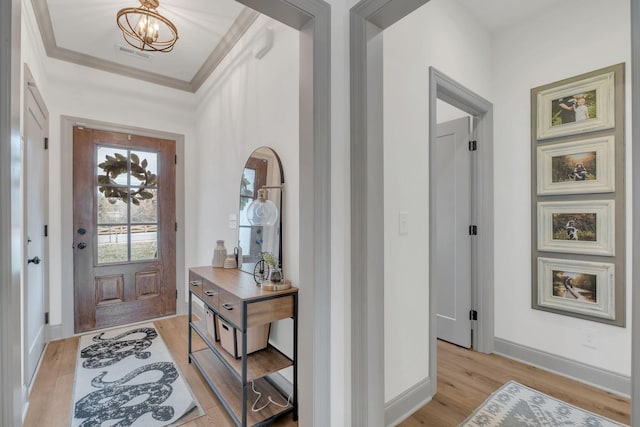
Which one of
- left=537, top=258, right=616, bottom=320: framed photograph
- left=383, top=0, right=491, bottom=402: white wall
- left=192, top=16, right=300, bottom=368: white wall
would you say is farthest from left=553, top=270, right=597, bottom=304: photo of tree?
left=192, top=16, right=300, bottom=368: white wall

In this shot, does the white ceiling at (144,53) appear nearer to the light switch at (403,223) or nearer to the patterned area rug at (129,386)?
the light switch at (403,223)

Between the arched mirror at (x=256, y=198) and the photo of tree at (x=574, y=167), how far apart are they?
2.13 metres

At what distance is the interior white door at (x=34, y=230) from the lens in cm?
211

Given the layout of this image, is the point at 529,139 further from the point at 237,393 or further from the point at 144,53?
the point at 144,53

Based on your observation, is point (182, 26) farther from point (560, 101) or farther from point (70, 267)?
point (560, 101)

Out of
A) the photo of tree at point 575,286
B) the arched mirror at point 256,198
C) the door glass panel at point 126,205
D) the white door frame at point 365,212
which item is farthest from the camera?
the door glass panel at point 126,205

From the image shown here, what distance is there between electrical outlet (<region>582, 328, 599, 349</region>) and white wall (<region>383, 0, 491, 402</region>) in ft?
4.07

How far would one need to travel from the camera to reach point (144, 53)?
302 centimetres

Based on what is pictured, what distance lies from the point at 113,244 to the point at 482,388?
367 centimetres

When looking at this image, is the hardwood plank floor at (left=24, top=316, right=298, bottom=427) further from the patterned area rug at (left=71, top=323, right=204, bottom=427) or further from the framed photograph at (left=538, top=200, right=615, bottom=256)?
the framed photograph at (left=538, top=200, right=615, bottom=256)

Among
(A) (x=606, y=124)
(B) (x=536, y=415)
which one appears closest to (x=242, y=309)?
(B) (x=536, y=415)

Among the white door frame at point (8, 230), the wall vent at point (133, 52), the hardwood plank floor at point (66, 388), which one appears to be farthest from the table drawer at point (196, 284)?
the wall vent at point (133, 52)

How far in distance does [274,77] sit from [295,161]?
70 cm

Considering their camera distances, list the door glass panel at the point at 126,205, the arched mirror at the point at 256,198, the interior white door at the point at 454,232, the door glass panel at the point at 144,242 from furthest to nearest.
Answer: the door glass panel at the point at 144,242 → the door glass panel at the point at 126,205 → the interior white door at the point at 454,232 → the arched mirror at the point at 256,198
